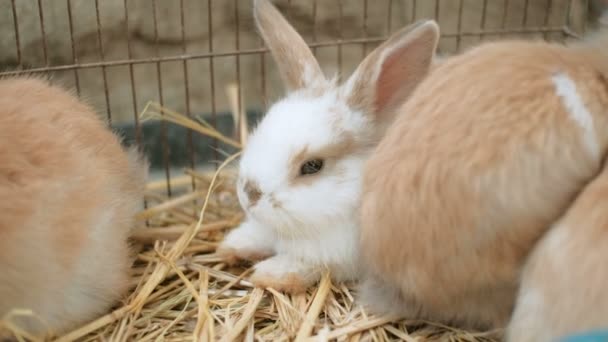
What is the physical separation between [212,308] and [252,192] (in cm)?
31

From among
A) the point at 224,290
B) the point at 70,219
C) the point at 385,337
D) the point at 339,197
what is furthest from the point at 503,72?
the point at 70,219

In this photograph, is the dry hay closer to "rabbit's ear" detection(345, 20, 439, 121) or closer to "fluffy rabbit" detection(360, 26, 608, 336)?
"fluffy rabbit" detection(360, 26, 608, 336)

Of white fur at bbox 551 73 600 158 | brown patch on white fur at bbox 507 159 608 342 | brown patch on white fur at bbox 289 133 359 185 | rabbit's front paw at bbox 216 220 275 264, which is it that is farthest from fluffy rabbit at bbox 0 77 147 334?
white fur at bbox 551 73 600 158

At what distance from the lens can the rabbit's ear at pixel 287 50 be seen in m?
1.76

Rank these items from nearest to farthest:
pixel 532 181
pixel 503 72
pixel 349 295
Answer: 1. pixel 532 181
2. pixel 503 72
3. pixel 349 295

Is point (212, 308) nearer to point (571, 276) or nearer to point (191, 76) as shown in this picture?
point (571, 276)

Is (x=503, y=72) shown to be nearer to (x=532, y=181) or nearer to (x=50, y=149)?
(x=532, y=181)

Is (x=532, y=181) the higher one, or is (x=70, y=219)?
(x=532, y=181)

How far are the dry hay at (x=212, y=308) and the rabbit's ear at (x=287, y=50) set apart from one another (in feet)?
1.36

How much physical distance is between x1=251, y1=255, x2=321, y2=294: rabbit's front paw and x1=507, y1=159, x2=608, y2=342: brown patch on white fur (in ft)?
1.79

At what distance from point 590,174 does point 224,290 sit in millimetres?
914

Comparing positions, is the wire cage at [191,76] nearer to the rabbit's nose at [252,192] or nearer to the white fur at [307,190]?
the white fur at [307,190]

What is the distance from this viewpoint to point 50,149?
1514 mm

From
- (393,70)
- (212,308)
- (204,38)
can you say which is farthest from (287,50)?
(204,38)
